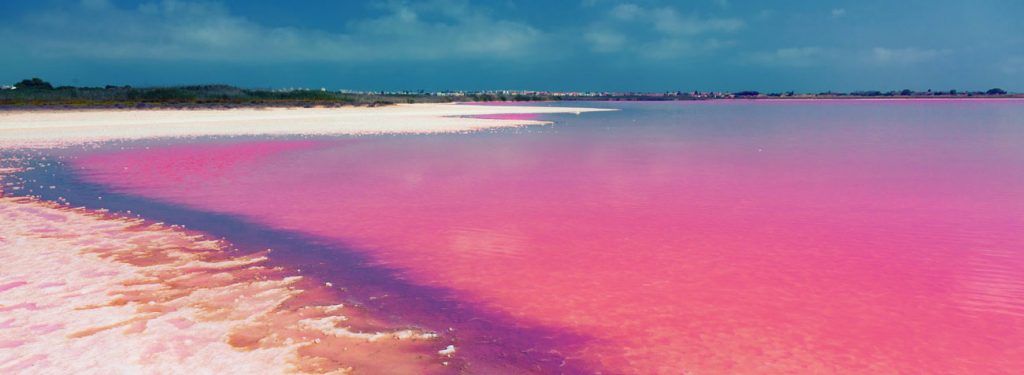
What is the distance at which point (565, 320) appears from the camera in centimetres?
547

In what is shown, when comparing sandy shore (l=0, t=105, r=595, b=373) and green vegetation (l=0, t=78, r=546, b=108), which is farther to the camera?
green vegetation (l=0, t=78, r=546, b=108)

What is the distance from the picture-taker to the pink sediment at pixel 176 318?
14.9ft

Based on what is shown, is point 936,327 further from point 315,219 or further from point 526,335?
point 315,219

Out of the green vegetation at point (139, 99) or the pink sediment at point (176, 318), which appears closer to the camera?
the pink sediment at point (176, 318)

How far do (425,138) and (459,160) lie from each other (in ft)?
26.0

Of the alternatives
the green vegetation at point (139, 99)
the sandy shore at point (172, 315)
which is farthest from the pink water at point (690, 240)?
the green vegetation at point (139, 99)

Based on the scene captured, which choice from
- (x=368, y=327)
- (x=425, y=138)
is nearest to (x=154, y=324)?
(x=368, y=327)

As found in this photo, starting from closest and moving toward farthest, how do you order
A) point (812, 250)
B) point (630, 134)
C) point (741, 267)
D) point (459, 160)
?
point (741, 267)
point (812, 250)
point (459, 160)
point (630, 134)

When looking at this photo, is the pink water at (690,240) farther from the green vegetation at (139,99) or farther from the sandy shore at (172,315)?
the green vegetation at (139,99)

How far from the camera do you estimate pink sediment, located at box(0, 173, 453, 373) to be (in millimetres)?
4531

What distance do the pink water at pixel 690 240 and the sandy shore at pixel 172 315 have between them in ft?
3.53

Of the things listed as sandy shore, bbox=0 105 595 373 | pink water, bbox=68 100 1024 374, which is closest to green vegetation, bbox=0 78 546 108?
pink water, bbox=68 100 1024 374

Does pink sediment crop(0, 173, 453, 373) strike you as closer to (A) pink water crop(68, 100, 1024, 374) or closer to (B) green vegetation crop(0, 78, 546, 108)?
(A) pink water crop(68, 100, 1024, 374)

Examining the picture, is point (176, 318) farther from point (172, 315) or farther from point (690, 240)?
point (690, 240)
